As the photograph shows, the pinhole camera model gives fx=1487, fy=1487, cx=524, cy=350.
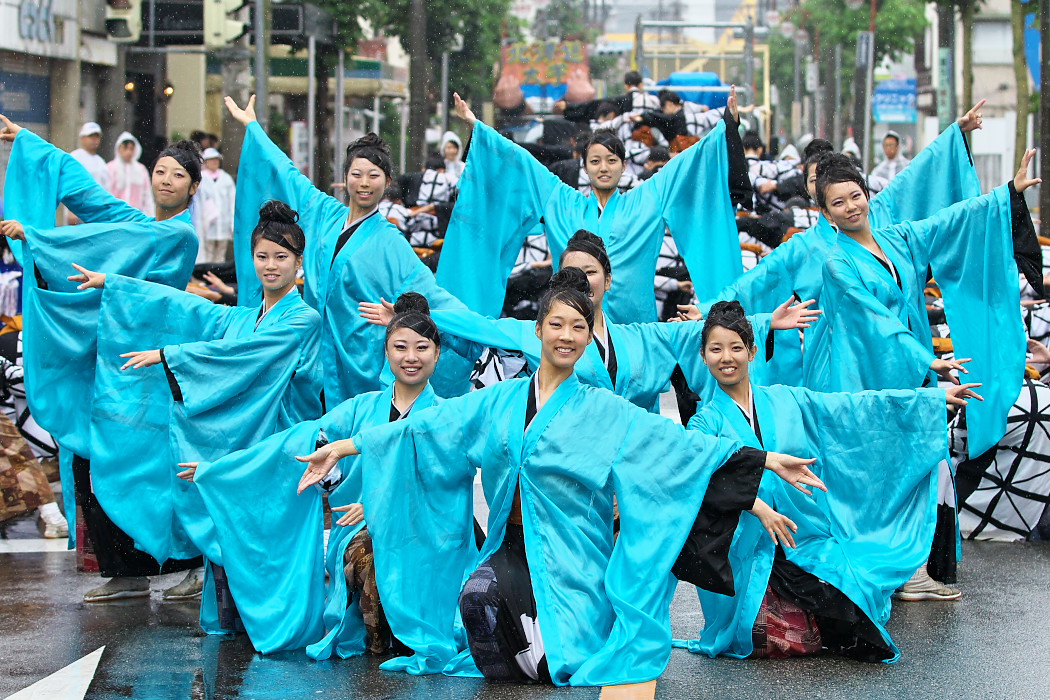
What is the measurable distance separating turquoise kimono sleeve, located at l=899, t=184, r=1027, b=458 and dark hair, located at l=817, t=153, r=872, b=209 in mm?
333

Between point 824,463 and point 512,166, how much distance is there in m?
2.68

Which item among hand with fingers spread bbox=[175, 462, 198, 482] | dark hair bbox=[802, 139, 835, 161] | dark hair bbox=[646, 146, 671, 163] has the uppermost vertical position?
dark hair bbox=[646, 146, 671, 163]

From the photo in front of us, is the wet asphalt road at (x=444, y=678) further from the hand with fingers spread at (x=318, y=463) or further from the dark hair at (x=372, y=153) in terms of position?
the dark hair at (x=372, y=153)

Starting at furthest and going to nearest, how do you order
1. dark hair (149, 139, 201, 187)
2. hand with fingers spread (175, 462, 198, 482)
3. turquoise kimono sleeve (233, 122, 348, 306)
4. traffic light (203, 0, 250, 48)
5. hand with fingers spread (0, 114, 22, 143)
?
1. traffic light (203, 0, 250, 48)
2. turquoise kimono sleeve (233, 122, 348, 306)
3. hand with fingers spread (0, 114, 22, 143)
4. dark hair (149, 139, 201, 187)
5. hand with fingers spread (175, 462, 198, 482)

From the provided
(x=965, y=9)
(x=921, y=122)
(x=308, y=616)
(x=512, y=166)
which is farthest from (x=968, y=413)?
(x=921, y=122)

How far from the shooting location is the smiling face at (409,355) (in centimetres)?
514

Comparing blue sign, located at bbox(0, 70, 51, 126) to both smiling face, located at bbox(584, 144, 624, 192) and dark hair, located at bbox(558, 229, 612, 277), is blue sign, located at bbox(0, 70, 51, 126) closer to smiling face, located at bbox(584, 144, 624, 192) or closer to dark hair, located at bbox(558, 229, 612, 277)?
smiling face, located at bbox(584, 144, 624, 192)

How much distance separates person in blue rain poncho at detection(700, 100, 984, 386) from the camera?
6.21 meters

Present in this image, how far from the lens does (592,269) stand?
18.5 feet

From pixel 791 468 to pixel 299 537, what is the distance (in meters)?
1.73

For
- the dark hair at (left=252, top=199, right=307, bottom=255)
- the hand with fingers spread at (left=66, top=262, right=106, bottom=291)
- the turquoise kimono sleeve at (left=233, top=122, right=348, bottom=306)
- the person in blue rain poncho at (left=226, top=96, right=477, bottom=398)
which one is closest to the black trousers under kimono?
the hand with fingers spread at (left=66, top=262, right=106, bottom=291)

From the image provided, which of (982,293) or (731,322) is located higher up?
(982,293)

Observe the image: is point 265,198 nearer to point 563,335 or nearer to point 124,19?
point 563,335

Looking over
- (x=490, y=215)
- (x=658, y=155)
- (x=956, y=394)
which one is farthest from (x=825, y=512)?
(x=658, y=155)
